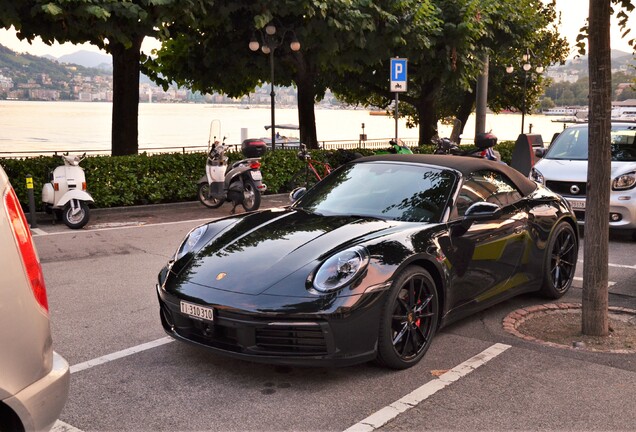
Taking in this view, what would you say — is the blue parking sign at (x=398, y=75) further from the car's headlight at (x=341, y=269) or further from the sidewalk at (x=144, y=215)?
the car's headlight at (x=341, y=269)

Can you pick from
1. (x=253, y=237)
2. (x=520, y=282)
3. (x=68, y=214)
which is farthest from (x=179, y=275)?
(x=68, y=214)

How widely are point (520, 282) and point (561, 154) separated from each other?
595cm

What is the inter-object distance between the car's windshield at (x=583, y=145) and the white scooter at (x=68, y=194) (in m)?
7.38

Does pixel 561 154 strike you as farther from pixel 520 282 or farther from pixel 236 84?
pixel 236 84

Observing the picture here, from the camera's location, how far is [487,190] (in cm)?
623

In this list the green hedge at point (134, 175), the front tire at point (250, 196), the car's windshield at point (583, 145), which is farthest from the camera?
the front tire at point (250, 196)

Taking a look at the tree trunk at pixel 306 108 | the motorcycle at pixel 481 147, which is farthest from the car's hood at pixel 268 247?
the tree trunk at pixel 306 108

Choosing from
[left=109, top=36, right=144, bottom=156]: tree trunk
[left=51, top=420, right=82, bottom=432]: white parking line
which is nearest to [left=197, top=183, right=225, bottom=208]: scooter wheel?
[left=109, top=36, right=144, bottom=156]: tree trunk

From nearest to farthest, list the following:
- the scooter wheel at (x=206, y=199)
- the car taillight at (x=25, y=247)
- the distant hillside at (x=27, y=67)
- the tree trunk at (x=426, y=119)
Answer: the car taillight at (x=25, y=247) → the scooter wheel at (x=206, y=199) → the tree trunk at (x=426, y=119) → the distant hillside at (x=27, y=67)

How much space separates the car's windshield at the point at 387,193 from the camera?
5711mm

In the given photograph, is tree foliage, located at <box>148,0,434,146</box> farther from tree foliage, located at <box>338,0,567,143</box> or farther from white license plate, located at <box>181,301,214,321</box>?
white license plate, located at <box>181,301,214,321</box>

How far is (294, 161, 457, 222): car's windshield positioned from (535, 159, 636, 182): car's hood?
5585mm

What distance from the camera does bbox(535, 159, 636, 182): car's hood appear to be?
10672 millimetres

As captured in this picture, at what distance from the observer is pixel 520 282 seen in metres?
6.41
